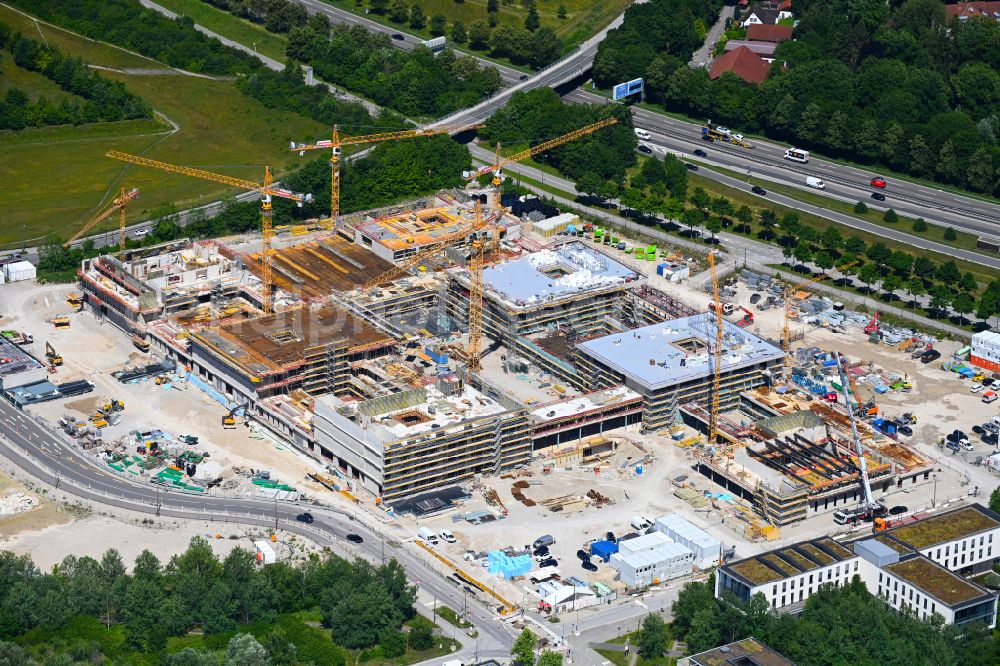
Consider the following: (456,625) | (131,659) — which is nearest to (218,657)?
(131,659)

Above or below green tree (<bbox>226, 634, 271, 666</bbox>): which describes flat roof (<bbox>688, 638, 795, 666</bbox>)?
above

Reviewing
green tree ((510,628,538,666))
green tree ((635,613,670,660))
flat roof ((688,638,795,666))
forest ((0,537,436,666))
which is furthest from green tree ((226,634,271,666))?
flat roof ((688,638,795,666))

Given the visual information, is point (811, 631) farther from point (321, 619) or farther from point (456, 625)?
point (321, 619)

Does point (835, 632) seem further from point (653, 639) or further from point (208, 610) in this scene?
point (208, 610)

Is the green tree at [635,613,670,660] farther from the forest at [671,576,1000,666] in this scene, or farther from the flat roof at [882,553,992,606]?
the flat roof at [882,553,992,606]

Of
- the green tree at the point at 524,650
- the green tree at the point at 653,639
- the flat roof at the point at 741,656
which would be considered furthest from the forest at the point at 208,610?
the flat roof at the point at 741,656

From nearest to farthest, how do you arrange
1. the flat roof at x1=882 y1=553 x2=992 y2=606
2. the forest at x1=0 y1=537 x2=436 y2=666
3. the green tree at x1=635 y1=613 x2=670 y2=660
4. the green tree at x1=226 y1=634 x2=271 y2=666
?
the green tree at x1=226 y1=634 x2=271 y2=666, the forest at x1=0 y1=537 x2=436 y2=666, the green tree at x1=635 y1=613 x2=670 y2=660, the flat roof at x1=882 y1=553 x2=992 y2=606
